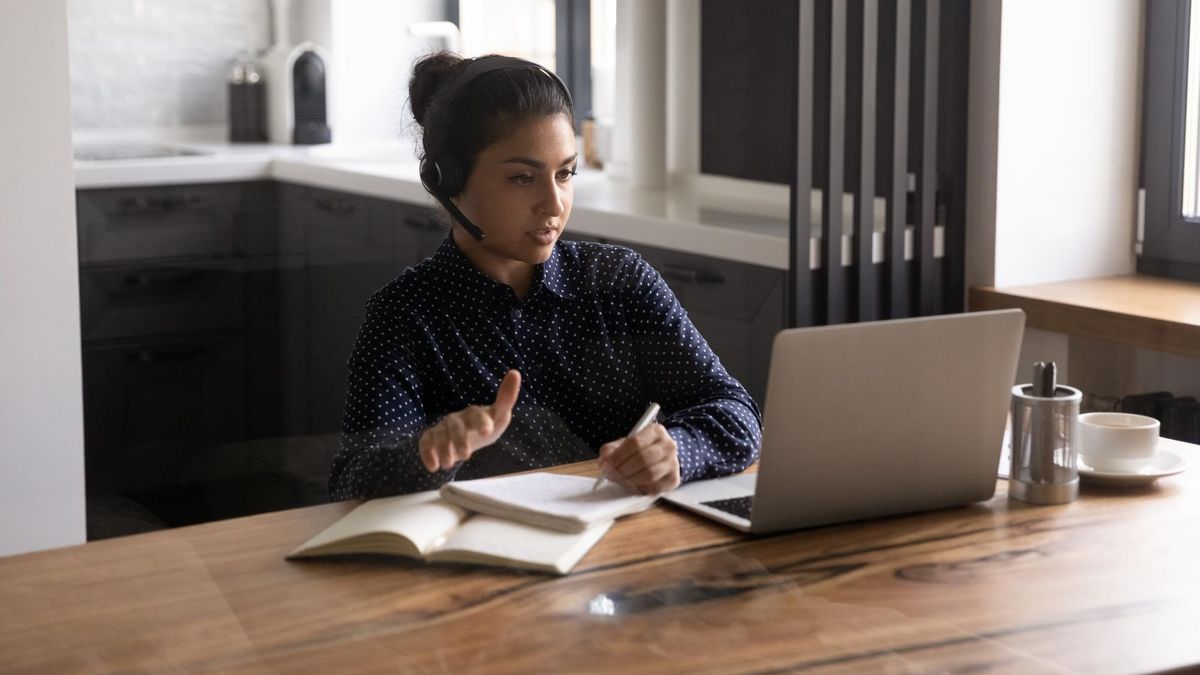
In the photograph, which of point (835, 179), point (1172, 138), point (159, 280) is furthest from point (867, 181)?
point (159, 280)

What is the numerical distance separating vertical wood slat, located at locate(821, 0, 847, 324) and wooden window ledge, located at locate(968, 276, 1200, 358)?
31cm

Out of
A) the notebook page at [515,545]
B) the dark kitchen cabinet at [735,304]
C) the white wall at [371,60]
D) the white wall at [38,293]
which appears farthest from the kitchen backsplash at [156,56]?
the notebook page at [515,545]

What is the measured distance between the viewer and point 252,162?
9.22 ft

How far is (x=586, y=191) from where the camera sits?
10.1ft

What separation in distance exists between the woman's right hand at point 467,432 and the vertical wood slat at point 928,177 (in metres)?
1.47

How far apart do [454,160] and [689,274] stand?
97 centimetres

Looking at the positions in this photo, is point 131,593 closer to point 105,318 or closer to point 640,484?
point 640,484

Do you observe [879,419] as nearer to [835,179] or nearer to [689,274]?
[835,179]

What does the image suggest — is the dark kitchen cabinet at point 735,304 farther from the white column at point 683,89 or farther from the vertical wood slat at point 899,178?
the white column at point 683,89

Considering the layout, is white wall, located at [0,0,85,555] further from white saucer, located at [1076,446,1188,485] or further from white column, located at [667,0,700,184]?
white saucer, located at [1076,446,1188,485]

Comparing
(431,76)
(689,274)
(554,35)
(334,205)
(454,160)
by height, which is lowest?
(689,274)

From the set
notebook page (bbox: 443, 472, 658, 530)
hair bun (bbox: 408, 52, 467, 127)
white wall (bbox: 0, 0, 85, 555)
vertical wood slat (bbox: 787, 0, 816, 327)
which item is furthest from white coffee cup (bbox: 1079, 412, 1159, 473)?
white wall (bbox: 0, 0, 85, 555)

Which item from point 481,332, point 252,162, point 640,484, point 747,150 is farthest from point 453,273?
point 747,150

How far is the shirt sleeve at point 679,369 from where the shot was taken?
158cm
